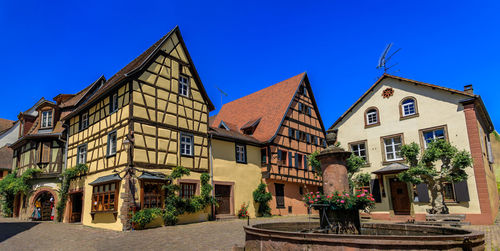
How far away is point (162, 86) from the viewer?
19.5 m

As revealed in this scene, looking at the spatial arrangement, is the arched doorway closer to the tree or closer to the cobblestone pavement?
the cobblestone pavement

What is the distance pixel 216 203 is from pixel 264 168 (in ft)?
18.2

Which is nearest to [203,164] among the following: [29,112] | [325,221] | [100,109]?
[100,109]

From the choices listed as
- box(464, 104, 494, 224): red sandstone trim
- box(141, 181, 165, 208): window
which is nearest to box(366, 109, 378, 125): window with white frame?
box(464, 104, 494, 224): red sandstone trim

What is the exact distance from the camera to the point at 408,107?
848 inches

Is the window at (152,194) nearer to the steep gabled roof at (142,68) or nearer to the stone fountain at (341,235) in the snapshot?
the steep gabled roof at (142,68)

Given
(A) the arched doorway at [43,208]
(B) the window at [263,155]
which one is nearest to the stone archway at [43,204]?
(A) the arched doorway at [43,208]

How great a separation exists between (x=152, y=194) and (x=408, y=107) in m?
15.6

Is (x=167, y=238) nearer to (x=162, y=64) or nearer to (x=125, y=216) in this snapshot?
(x=125, y=216)

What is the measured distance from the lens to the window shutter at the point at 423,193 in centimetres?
1954

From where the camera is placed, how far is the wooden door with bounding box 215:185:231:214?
2145 centimetres

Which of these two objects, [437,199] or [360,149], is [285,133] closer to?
[360,149]

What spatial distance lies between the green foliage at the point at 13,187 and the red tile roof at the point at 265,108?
14.6m

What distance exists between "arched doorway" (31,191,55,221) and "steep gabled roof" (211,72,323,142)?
552 inches
